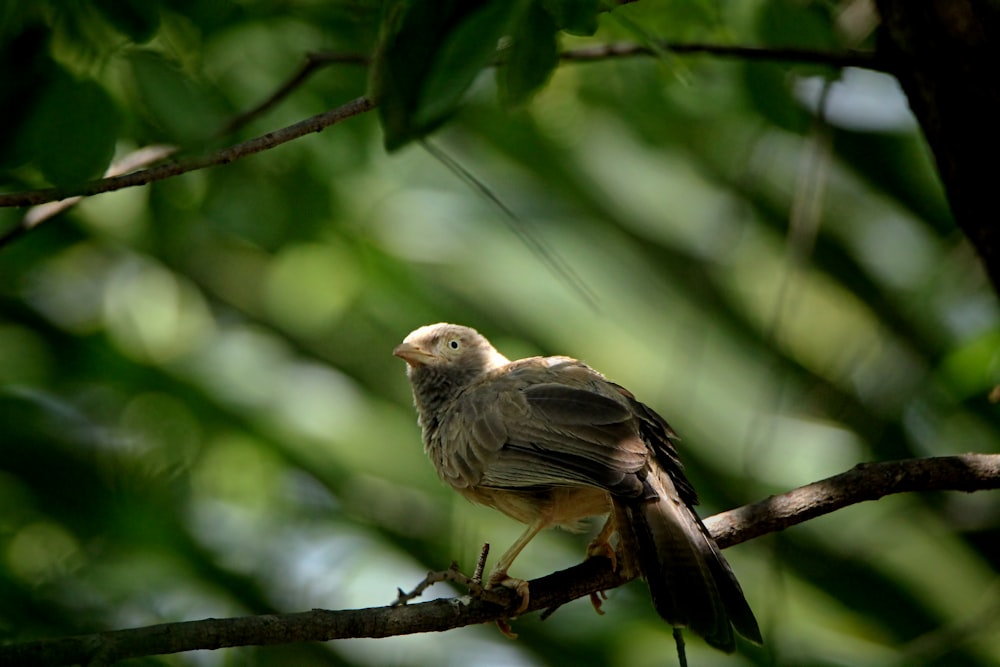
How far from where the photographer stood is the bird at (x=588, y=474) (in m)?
3.12

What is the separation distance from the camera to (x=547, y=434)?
3.67 metres

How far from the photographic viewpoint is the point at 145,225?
5.68m

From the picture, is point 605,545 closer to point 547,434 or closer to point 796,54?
point 547,434

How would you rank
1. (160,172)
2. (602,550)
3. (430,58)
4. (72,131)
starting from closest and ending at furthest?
(430,58)
(160,172)
(72,131)
(602,550)

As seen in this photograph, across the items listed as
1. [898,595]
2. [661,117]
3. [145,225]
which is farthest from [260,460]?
[898,595]

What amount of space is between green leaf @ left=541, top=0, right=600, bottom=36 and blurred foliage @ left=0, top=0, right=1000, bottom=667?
1.27 m

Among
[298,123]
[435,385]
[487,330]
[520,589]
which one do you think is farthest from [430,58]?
[487,330]

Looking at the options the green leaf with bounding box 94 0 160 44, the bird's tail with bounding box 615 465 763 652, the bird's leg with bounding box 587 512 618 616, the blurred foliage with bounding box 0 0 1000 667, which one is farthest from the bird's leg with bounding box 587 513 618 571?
the green leaf with bounding box 94 0 160 44

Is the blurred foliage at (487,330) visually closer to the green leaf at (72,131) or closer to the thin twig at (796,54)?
the thin twig at (796,54)

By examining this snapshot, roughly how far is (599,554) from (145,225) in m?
3.31

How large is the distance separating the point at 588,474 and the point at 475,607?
0.57 m

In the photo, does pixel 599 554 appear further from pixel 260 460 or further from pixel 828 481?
pixel 260 460

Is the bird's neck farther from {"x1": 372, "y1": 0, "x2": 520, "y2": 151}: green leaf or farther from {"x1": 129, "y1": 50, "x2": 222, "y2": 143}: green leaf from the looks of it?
{"x1": 372, "y1": 0, "x2": 520, "y2": 151}: green leaf

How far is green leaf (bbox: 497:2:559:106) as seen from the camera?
243cm
